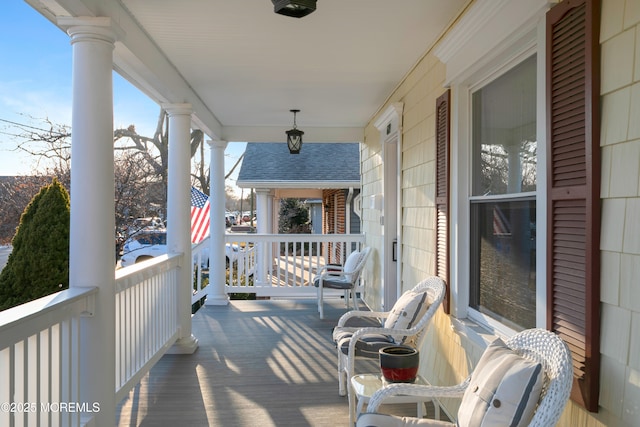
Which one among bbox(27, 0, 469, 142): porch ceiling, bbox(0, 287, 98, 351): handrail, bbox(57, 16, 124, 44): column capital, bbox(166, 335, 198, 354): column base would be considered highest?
bbox(27, 0, 469, 142): porch ceiling

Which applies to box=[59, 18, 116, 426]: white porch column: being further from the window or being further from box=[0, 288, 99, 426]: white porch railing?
the window

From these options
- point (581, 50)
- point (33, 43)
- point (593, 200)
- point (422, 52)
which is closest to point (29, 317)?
point (593, 200)

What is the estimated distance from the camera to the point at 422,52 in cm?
391

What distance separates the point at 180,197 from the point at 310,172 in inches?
278

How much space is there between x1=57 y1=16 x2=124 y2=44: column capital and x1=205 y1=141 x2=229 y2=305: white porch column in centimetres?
447

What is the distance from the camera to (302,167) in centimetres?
1188

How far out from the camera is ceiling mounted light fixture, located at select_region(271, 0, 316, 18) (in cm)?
212

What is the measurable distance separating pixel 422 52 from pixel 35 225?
4.14 meters

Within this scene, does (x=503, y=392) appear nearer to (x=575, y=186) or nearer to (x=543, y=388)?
(x=543, y=388)

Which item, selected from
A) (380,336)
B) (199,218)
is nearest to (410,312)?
(380,336)

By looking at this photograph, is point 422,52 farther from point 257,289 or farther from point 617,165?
point 257,289

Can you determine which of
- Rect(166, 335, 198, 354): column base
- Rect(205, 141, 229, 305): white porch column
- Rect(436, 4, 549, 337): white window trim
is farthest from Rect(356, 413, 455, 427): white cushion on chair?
Rect(205, 141, 229, 305): white porch column

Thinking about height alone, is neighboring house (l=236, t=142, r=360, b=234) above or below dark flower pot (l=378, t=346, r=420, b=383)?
above

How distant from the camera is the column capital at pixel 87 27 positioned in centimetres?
253
